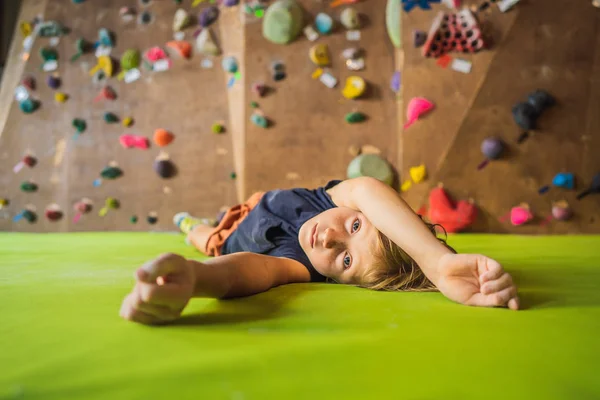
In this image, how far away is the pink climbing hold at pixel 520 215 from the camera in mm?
2316

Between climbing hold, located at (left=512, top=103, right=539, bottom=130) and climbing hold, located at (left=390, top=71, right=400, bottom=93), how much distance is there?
2.03 feet

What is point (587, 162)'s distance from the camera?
2.28 m

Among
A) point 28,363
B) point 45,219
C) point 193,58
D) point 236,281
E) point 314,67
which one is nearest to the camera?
point 28,363

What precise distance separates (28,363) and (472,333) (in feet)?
1.65

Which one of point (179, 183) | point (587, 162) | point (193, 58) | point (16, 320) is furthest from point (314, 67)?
point (16, 320)

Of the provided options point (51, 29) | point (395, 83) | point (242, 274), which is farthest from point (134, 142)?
point (242, 274)

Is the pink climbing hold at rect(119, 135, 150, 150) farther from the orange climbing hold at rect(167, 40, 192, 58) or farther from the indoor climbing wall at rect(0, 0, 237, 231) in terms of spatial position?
the orange climbing hold at rect(167, 40, 192, 58)

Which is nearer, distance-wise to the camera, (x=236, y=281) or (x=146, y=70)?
(x=236, y=281)

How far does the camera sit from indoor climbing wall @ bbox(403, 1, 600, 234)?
227 cm

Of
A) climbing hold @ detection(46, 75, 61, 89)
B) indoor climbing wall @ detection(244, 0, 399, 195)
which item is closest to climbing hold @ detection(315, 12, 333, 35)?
indoor climbing wall @ detection(244, 0, 399, 195)

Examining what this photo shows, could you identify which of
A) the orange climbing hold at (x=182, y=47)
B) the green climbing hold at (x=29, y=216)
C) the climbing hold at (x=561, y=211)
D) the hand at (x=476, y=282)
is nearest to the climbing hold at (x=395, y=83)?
the climbing hold at (x=561, y=211)

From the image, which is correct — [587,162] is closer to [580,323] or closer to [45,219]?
[580,323]

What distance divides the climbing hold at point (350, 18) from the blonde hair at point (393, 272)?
6.47 feet

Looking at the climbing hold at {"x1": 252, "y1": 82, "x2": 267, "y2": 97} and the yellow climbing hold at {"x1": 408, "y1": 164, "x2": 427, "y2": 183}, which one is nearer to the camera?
the yellow climbing hold at {"x1": 408, "y1": 164, "x2": 427, "y2": 183}
